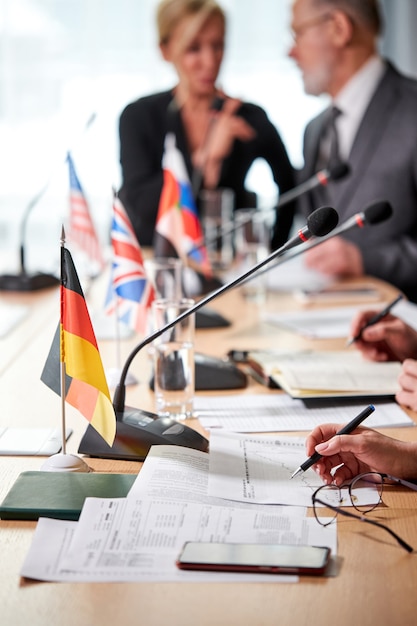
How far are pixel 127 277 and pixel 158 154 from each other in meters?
1.89

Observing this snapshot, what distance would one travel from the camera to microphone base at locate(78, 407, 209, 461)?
116cm

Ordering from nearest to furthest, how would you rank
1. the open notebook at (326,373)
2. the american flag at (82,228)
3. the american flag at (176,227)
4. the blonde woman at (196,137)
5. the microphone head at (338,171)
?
the open notebook at (326,373) < the american flag at (82,228) < the microphone head at (338,171) < the american flag at (176,227) < the blonde woman at (196,137)

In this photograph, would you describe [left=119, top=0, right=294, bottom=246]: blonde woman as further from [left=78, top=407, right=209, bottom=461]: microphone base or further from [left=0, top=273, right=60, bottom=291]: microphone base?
[left=78, top=407, right=209, bottom=461]: microphone base

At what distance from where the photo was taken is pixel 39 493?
1019 mm

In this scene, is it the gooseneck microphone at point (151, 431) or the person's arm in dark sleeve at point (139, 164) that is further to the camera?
the person's arm in dark sleeve at point (139, 164)

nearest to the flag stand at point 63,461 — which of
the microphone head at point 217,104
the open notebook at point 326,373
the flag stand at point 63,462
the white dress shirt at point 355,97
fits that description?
the flag stand at point 63,462

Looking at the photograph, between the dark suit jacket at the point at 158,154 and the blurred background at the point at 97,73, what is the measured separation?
43.4 inches

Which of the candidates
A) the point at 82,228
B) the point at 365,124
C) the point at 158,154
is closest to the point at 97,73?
the point at 158,154

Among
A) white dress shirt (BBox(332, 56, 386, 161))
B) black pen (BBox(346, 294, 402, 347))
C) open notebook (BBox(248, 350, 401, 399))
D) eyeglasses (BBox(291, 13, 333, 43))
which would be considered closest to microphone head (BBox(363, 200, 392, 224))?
black pen (BBox(346, 294, 402, 347))

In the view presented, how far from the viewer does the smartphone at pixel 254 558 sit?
859mm

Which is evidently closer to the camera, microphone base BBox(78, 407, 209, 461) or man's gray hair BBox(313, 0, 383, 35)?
microphone base BBox(78, 407, 209, 461)

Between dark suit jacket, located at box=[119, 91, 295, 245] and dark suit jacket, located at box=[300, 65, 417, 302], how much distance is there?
466mm

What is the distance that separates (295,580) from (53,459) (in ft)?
1.28

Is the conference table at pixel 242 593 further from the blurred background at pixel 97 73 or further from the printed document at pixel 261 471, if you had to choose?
the blurred background at pixel 97 73
